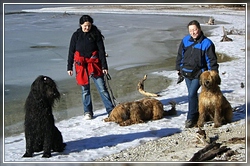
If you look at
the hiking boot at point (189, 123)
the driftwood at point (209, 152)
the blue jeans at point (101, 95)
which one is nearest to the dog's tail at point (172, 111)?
the hiking boot at point (189, 123)

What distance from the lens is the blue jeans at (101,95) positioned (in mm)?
6621

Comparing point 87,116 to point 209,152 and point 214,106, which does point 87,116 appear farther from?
point 209,152

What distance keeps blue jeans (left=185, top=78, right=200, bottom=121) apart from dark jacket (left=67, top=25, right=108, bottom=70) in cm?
118

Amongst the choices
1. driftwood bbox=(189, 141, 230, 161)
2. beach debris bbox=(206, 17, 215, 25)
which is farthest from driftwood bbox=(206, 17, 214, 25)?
driftwood bbox=(189, 141, 230, 161)

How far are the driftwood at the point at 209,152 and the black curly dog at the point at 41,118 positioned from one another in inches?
66.0

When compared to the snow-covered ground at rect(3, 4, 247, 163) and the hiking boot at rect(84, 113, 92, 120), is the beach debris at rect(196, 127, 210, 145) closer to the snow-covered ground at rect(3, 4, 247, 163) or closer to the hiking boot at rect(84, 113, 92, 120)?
the snow-covered ground at rect(3, 4, 247, 163)

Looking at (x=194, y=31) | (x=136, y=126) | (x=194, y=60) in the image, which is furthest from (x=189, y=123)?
(x=194, y=31)

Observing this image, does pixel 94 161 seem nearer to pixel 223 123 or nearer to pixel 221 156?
pixel 221 156

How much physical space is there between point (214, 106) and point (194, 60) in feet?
Result: 2.40

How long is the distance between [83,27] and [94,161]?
6.02 feet

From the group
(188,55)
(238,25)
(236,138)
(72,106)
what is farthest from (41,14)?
(236,138)

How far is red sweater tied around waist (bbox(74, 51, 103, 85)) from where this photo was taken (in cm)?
655

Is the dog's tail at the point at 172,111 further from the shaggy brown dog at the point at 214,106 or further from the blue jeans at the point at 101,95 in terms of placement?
the blue jeans at the point at 101,95

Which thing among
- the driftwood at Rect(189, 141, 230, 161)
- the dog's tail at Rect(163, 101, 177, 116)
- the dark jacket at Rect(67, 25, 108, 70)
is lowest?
the driftwood at Rect(189, 141, 230, 161)
